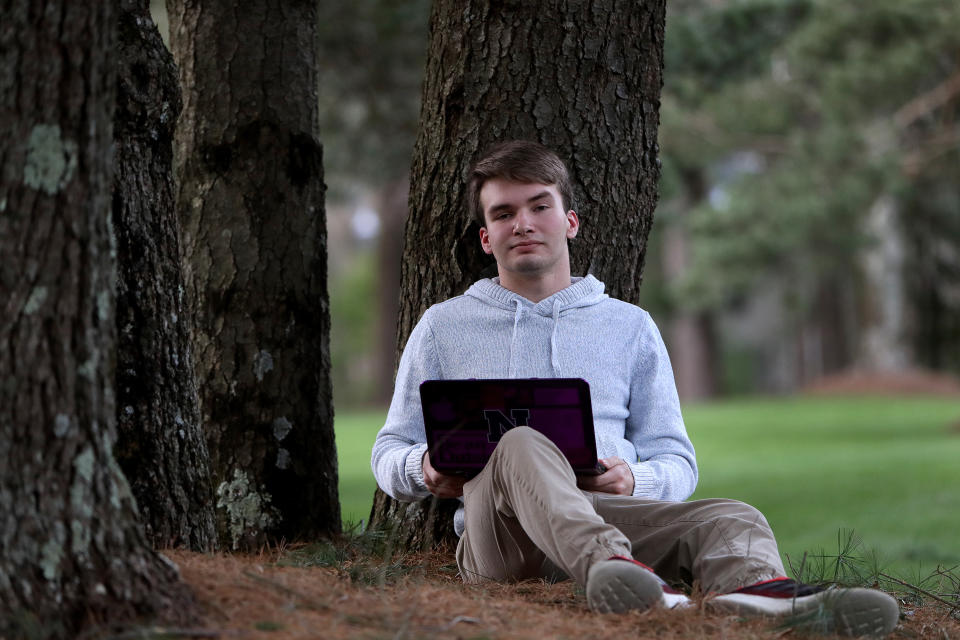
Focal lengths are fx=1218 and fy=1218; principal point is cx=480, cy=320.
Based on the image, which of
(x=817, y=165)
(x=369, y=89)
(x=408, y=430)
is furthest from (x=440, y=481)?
(x=817, y=165)

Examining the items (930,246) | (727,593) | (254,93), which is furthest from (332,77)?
(930,246)

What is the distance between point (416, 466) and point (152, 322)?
2.97ft

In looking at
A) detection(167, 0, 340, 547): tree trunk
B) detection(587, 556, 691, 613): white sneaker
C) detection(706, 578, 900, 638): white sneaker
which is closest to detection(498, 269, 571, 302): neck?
detection(167, 0, 340, 547): tree trunk

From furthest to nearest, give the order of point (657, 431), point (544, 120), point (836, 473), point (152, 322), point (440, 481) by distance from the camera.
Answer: point (836, 473) → point (544, 120) → point (657, 431) → point (440, 481) → point (152, 322)

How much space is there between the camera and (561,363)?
3.96 metres

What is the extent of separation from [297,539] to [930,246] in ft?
74.7

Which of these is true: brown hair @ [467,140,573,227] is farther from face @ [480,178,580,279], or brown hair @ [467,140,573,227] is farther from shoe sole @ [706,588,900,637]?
shoe sole @ [706,588,900,637]

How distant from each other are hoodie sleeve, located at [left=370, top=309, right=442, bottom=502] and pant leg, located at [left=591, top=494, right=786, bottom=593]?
0.59 m

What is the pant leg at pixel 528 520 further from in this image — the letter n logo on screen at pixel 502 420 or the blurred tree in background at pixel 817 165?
the blurred tree in background at pixel 817 165

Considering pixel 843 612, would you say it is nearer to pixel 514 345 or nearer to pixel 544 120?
pixel 514 345

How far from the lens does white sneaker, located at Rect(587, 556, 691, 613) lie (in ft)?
9.88

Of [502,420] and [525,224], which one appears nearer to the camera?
[502,420]

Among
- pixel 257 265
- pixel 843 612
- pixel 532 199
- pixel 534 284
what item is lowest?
pixel 843 612

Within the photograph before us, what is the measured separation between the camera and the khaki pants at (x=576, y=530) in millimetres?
3172
